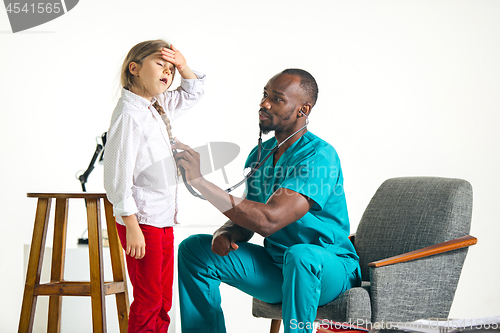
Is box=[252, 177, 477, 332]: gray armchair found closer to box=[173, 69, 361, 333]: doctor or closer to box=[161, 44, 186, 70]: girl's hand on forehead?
box=[173, 69, 361, 333]: doctor

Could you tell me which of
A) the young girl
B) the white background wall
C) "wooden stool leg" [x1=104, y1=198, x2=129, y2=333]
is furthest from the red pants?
the white background wall

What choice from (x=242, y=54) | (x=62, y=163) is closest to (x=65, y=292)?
(x=62, y=163)

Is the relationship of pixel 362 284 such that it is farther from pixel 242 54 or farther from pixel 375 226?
pixel 242 54

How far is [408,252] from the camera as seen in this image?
155 cm

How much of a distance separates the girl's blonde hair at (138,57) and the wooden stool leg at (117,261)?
457mm

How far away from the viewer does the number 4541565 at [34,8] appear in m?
2.77

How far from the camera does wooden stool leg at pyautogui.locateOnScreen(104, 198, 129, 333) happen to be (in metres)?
1.68

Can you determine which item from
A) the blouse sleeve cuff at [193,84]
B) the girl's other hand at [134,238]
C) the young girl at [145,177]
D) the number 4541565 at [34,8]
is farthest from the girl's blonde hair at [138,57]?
the number 4541565 at [34,8]

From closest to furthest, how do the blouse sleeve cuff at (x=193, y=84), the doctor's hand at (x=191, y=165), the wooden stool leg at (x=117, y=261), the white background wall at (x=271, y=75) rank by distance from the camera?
the doctor's hand at (x=191, y=165) → the blouse sleeve cuff at (x=193, y=84) → the wooden stool leg at (x=117, y=261) → the white background wall at (x=271, y=75)

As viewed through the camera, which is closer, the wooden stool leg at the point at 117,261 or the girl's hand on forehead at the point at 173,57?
the girl's hand on forehead at the point at 173,57

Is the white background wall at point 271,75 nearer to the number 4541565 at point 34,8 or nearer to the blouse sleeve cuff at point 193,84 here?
the number 4541565 at point 34,8

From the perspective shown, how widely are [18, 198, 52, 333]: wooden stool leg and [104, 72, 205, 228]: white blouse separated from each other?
1.42ft

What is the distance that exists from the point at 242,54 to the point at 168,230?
1.60 metres

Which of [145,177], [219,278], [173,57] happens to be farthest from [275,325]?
[173,57]
